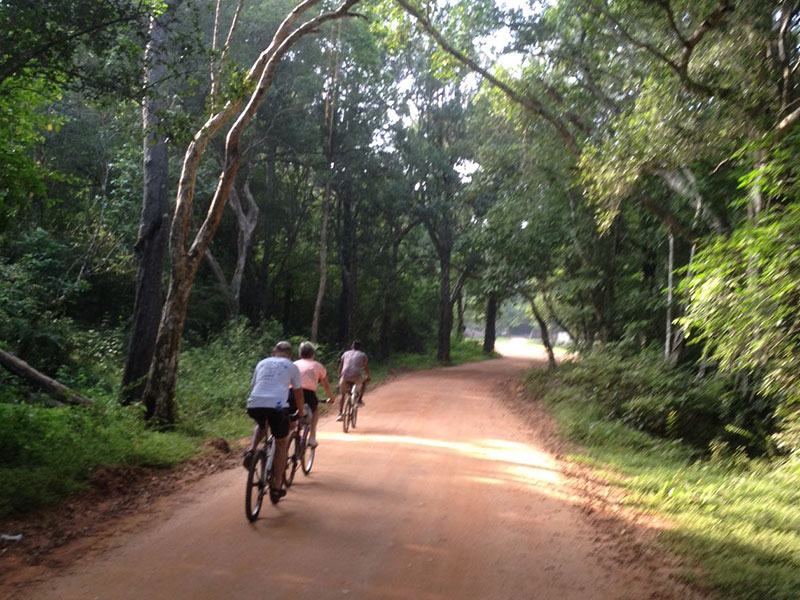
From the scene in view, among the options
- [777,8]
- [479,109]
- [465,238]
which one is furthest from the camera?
[465,238]

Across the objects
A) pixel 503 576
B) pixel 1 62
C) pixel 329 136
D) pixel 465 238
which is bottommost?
pixel 503 576

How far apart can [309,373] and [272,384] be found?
2271 millimetres

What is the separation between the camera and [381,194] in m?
30.6

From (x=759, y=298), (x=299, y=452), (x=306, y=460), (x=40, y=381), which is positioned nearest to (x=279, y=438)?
(x=299, y=452)

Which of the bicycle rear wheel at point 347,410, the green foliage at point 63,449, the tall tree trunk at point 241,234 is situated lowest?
the green foliage at point 63,449

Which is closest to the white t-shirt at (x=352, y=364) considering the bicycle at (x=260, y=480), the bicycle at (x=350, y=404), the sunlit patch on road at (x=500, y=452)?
the bicycle at (x=350, y=404)

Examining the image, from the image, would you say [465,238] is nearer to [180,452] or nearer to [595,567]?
[180,452]

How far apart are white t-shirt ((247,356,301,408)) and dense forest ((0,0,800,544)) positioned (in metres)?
2.69

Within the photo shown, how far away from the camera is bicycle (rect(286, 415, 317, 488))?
837cm

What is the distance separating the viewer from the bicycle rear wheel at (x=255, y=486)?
657 cm

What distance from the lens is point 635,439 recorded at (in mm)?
12688

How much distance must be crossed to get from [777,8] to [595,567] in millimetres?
10601

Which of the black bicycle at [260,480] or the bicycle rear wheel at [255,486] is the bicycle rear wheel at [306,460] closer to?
the black bicycle at [260,480]

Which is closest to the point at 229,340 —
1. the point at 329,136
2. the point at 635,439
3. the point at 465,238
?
the point at 329,136
